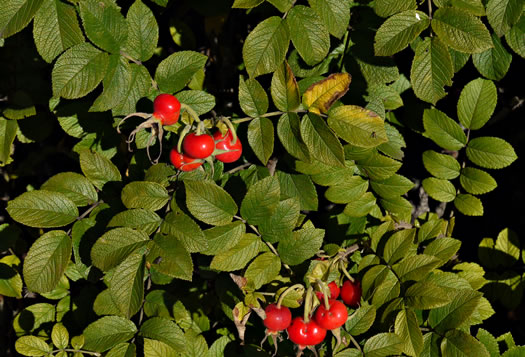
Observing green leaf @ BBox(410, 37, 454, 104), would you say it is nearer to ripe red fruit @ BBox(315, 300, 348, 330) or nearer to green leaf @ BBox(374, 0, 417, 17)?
green leaf @ BBox(374, 0, 417, 17)

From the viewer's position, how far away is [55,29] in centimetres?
140

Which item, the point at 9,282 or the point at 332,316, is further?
the point at 9,282

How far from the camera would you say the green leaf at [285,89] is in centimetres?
142

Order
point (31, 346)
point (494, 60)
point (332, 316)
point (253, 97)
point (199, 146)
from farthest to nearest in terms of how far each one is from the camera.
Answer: point (31, 346)
point (494, 60)
point (253, 97)
point (332, 316)
point (199, 146)

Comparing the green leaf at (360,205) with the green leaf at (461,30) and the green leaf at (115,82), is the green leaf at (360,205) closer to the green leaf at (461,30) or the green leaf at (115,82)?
the green leaf at (461,30)

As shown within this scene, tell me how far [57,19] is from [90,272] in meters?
0.74

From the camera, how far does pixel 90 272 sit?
158cm

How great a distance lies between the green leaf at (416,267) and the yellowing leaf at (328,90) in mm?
522

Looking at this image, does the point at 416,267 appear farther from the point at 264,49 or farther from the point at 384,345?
the point at 264,49

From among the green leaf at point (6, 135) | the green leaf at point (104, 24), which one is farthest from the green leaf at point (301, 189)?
the green leaf at point (6, 135)

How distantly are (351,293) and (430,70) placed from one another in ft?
2.32

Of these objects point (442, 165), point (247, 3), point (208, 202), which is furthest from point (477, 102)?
point (208, 202)

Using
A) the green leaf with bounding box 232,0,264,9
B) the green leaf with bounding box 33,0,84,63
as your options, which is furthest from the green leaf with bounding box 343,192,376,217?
the green leaf with bounding box 33,0,84,63

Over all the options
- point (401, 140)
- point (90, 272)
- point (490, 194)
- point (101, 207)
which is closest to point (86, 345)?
point (90, 272)
